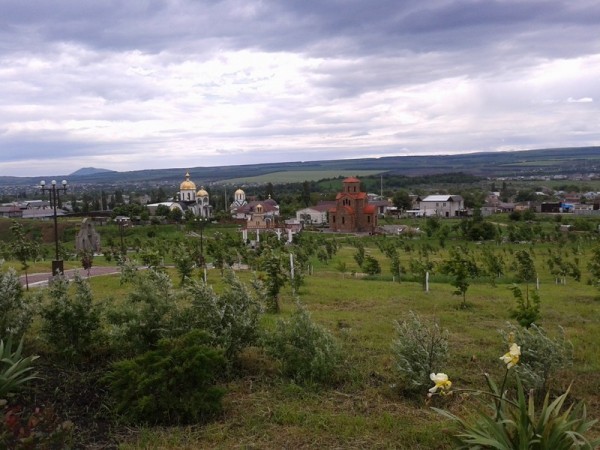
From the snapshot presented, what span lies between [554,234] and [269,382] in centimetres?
→ 4545

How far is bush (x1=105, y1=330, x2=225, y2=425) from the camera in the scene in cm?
581

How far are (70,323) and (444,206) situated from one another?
8239 cm

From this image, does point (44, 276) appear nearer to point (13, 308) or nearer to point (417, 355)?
point (13, 308)

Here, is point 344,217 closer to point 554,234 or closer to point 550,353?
point 554,234

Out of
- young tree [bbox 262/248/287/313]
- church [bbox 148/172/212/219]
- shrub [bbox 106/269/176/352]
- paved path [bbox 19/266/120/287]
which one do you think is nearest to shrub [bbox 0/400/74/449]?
shrub [bbox 106/269/176/352]

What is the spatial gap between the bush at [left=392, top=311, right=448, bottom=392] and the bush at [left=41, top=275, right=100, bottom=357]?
3.99 metres

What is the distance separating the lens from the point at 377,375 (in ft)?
24.0

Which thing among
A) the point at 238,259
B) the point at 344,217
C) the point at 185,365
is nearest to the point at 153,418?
the point at 185,365

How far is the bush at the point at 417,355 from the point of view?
6625 millimetres

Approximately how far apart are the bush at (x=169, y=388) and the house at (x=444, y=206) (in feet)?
264

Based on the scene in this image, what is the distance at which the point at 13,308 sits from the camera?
7414 millimetres

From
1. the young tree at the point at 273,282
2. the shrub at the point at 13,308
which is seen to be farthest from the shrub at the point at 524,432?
the young tree at the point at 273,282

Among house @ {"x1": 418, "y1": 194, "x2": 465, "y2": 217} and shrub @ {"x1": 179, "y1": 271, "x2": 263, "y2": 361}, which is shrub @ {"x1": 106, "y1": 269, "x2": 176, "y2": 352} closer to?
shrub @ {"x1": 179, "y1": 271, "x2": 263, "y2": 361}

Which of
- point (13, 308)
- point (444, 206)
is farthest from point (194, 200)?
point (13, 308)
